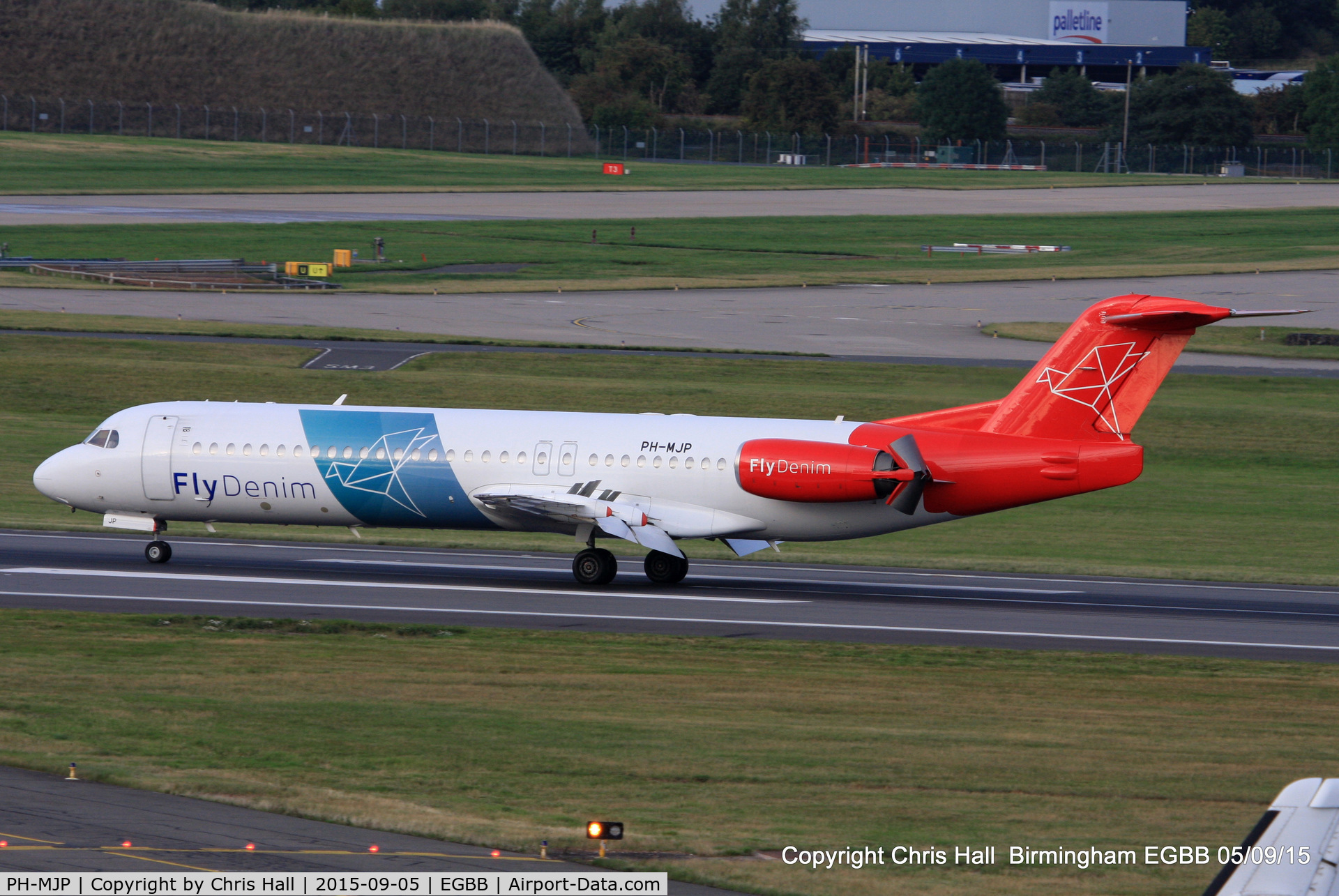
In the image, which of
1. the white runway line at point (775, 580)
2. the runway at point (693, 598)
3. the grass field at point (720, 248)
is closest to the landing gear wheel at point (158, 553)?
the runway at point (693, 598)

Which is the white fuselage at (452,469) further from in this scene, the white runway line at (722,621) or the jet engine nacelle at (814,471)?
the white runway line at (722,621)

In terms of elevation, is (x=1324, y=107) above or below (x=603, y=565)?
above

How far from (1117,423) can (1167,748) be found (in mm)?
12636

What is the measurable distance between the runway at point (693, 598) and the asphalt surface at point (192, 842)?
12.0 meters

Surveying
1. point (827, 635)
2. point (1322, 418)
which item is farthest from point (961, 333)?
point (827, 635)

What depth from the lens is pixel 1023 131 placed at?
7844 inches

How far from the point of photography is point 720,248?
10375 centimetres

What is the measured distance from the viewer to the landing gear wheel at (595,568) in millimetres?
31469

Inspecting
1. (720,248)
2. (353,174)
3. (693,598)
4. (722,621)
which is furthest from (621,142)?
(722,621)

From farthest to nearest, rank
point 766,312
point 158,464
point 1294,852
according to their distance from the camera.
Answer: point 766,312 → point 158,464 → point 1294,852

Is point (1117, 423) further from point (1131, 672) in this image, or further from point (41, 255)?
point (41, 255)

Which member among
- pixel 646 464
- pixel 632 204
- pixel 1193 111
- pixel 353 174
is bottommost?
pixel 646 464

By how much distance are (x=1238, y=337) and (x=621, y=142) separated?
11925 centimetres

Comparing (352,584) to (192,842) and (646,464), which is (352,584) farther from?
(192,842)
